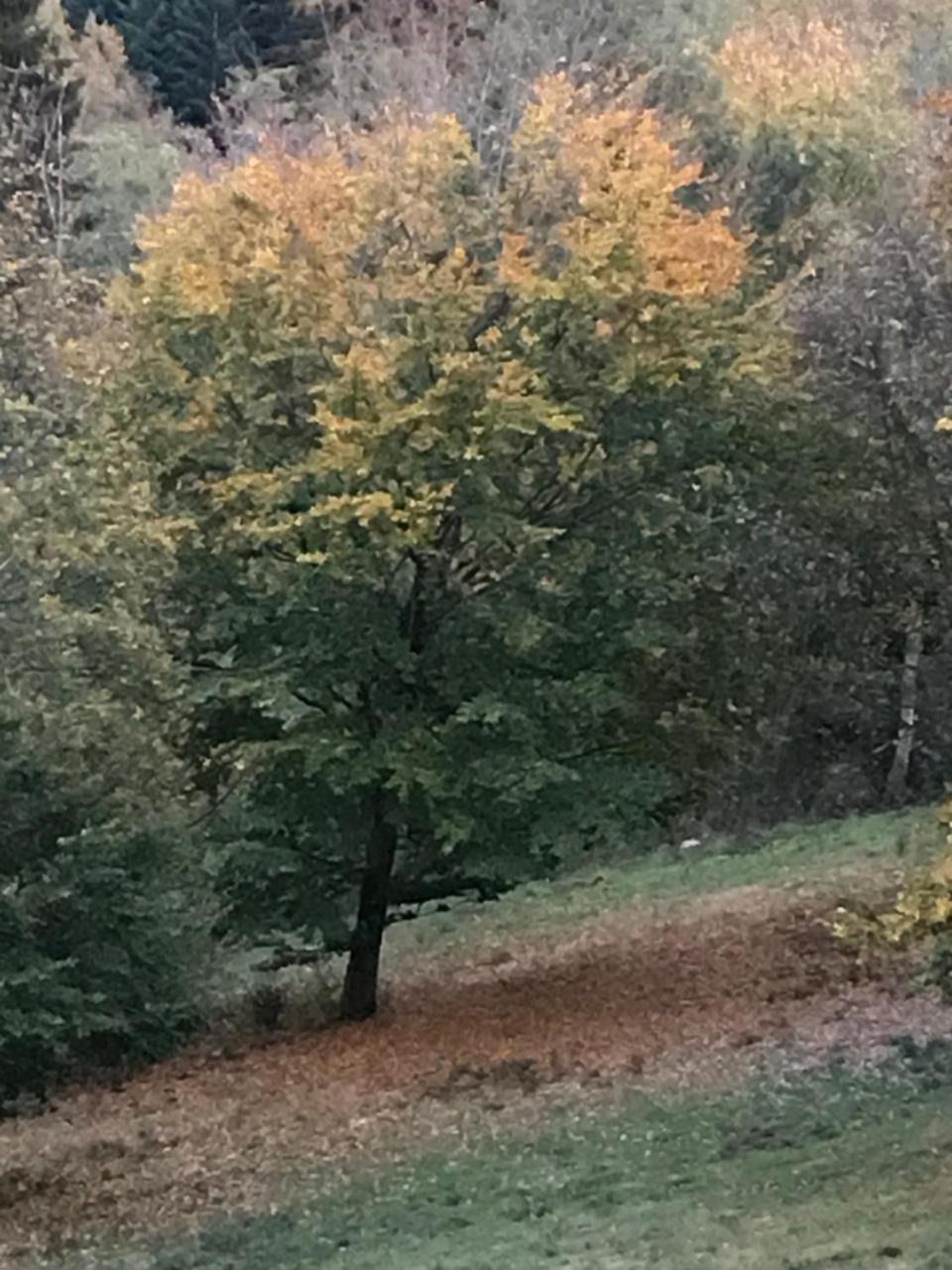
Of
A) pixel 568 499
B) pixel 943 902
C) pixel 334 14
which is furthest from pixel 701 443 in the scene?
pixel 334 14

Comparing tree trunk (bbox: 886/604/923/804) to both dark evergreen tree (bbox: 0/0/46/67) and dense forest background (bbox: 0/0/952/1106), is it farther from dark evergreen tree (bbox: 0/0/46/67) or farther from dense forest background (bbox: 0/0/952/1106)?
dark evergreen tree (bbox: 0/0/46/67)

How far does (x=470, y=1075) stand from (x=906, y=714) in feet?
36.3

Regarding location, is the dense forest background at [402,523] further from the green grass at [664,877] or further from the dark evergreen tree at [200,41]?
the dark evergreen tree at [200,41]

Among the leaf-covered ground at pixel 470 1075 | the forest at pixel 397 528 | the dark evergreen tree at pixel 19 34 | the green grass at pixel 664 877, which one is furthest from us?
the dark evergreen tree at pixel 19 34

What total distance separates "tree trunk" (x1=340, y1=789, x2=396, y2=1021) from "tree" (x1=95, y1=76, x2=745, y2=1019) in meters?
0.30

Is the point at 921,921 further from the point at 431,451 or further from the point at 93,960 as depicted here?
the point at 93,960

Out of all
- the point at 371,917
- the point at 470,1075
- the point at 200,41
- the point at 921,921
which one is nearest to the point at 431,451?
the point at 371,917

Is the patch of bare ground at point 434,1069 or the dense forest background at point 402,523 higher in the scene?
the dense forest background at point 402,523

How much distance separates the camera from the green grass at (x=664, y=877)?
71.9ft

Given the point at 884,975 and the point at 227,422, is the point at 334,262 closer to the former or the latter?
the point at 227,422

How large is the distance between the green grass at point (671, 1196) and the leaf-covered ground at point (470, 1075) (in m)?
0.06

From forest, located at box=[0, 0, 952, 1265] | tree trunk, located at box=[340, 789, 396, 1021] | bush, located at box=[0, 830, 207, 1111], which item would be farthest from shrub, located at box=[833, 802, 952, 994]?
tree trunk, located at box=[340, 789, 396, 1021]

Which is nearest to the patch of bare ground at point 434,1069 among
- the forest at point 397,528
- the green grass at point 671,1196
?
the green grass at point 671,1196

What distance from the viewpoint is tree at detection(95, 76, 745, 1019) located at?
14844mm
